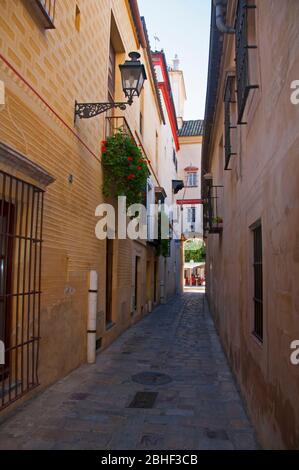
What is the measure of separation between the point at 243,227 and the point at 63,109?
3.03 meters

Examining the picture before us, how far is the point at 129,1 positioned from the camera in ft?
34.9

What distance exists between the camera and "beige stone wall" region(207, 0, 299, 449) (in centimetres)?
279

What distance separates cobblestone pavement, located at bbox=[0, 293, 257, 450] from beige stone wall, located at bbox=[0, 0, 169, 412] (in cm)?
53

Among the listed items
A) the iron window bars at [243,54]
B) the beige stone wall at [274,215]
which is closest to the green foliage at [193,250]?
the iron window bars at [243,54]

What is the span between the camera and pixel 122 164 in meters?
8.18

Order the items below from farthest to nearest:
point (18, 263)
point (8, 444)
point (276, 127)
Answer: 1. point (18, 263)
2. point (8, 444)
3. point (276, 127)

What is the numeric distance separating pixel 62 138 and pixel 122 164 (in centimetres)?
242

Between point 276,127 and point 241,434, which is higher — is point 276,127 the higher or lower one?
the higher one

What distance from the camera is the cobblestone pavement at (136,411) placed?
3.87 metres

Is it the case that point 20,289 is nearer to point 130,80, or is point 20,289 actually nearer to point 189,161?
point 130,80

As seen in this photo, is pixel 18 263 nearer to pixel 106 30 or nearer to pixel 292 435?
pixel 292 435

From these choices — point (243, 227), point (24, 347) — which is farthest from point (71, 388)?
point (243, 227)

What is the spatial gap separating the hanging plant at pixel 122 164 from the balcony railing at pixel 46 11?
3.15m

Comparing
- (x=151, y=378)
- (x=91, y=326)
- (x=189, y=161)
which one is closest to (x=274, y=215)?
(x=151, y=378)
